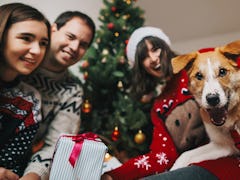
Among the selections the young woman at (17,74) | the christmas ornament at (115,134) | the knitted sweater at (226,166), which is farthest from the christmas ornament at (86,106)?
the knitted sweater at (226,166)

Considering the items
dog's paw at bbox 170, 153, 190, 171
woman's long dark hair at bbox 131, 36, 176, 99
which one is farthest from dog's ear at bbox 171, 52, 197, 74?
dog's paw at bbox 170, 153, 190, 171

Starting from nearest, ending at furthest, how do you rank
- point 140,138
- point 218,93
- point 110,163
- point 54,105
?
point 218,93 → point 54,105 → point 110,163 → point 140,138

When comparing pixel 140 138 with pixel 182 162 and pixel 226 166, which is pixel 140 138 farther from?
pixel 226 166

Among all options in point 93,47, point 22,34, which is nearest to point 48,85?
point 22,34

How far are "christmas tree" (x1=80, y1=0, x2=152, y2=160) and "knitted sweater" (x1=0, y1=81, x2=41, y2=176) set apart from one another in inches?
24.2

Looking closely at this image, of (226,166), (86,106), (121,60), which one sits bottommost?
(86,106)

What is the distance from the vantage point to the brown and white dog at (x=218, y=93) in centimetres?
90

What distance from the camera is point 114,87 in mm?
1903

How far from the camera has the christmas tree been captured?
175 cm

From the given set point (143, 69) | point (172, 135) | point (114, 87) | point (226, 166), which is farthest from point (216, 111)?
point (114, 87)

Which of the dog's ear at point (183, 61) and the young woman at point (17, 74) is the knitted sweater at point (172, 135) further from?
the young woman at point (17, 74)

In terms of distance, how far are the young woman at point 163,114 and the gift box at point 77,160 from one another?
12cm

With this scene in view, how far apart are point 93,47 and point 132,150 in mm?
729

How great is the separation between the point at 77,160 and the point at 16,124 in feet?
1.23
